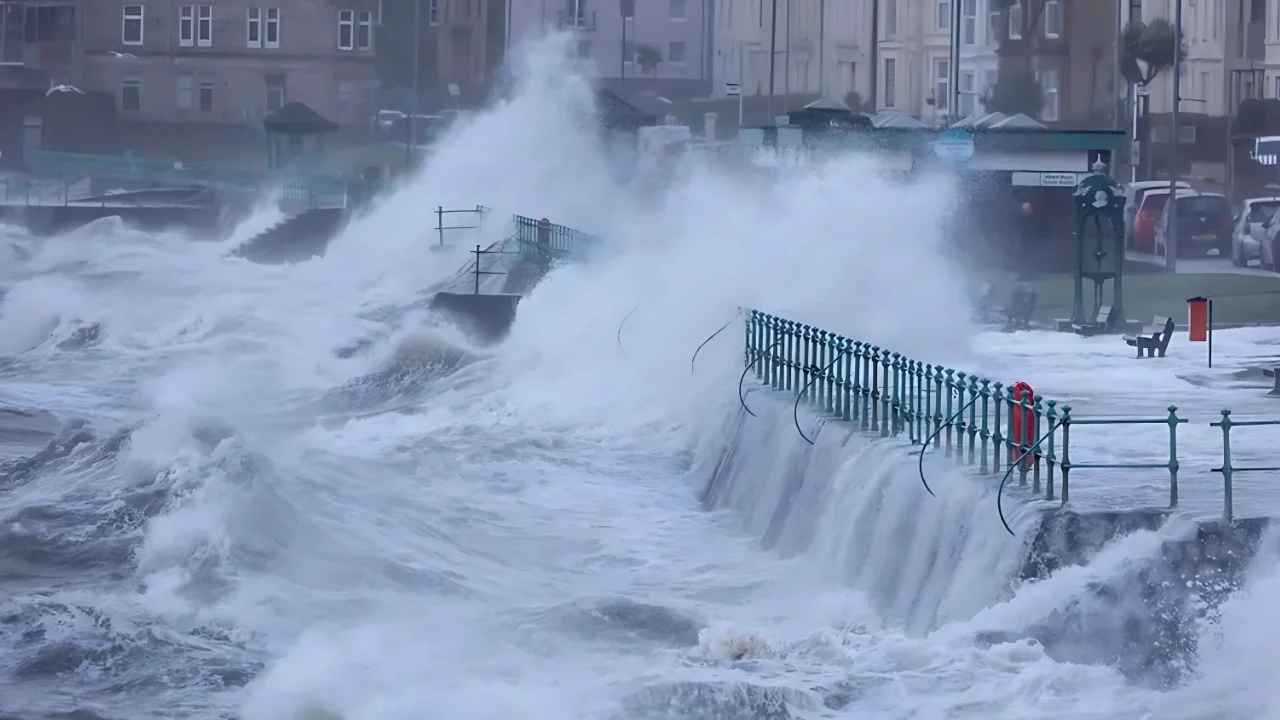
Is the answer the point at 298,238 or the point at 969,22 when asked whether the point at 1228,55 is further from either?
the point at 298,238

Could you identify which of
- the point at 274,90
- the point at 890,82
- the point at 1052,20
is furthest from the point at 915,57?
the point at 274,90

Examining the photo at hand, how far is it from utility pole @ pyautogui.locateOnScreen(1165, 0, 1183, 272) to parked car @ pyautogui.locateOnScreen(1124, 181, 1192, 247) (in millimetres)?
362

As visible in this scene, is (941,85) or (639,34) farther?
(639,34)

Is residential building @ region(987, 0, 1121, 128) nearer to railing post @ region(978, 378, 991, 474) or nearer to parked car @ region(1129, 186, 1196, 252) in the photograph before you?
parked car @ region(1129, 186, 1196, 252)

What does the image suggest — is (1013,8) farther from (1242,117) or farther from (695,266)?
(695,266)

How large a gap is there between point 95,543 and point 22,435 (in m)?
7.98

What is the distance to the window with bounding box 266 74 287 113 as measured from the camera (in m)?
64.1

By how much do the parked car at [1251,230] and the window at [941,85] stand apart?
9.56m

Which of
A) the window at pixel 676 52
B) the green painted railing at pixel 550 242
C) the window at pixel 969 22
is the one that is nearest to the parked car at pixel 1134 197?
the window at pixel 969 22

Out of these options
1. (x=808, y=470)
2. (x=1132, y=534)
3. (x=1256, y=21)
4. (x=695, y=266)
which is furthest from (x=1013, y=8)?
(x=1132, y=534)

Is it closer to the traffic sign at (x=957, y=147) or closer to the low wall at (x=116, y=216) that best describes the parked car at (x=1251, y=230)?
the traffic sign at (x=957, y=147)

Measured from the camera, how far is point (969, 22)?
1820 inches

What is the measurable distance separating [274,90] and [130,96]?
15.0 feet

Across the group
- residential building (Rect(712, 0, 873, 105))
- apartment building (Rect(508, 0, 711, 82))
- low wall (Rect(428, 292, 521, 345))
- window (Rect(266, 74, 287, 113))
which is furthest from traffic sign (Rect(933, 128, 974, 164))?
window (Rect(266, 74, 287, 113))
